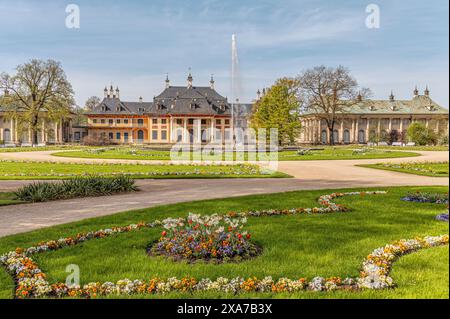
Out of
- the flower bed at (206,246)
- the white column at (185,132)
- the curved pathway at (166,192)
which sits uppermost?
the white column at (185,132)

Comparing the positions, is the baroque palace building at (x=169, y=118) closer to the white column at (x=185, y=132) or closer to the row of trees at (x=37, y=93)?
the white column at (x=185, y=132)

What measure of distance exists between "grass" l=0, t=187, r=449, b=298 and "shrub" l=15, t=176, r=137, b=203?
12.6 ft

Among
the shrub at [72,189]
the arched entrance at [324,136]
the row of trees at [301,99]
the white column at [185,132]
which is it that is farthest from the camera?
the arched entrance at [324,136]

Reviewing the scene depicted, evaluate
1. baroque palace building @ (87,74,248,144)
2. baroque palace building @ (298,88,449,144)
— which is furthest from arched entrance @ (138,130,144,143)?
baroque palace building @ (298,88,449,144)

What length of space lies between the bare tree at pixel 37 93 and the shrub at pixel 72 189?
4706 cm

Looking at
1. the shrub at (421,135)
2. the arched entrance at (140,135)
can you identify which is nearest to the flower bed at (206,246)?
the shrub at (421,135)

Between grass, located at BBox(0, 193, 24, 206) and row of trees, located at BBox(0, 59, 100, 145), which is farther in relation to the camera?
row of trees, located at BBox(0, 59, 100, 145)

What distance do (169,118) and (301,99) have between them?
90.2ft

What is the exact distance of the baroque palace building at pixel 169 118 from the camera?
7169cm

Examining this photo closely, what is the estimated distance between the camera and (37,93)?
186ft

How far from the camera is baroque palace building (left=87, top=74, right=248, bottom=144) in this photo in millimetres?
71688

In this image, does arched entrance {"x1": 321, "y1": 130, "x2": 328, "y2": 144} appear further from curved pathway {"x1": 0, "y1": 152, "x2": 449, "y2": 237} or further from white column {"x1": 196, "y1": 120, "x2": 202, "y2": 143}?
curved pathway {"x1": 0, "y1": 152, "x2": 449, "y2": 237}

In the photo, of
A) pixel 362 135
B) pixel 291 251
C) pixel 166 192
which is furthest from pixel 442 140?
pixel 291 251

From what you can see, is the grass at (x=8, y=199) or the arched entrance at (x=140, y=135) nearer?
the grass at (x=8, y=199)
